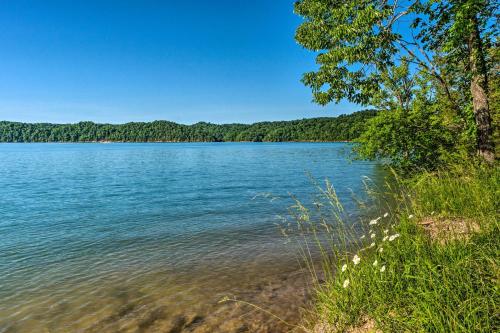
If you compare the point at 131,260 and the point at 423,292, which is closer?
the point at 423,292

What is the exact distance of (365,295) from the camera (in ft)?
14.0

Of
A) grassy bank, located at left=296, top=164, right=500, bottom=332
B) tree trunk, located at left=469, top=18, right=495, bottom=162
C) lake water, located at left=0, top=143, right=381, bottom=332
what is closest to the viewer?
grassy bank, located at left=296, top=164, right=500, bottom=332

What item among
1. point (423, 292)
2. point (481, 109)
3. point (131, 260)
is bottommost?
point (131, 260)

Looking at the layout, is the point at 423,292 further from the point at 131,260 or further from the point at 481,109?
the point at 481,109

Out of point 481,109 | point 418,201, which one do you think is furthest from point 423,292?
point 481,109

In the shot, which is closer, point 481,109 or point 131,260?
point 131,260

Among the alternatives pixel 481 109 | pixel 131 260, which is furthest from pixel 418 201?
pixel 131 260

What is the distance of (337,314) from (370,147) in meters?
15.2

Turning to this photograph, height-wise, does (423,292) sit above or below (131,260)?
above

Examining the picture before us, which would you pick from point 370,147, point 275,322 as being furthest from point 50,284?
point 370,147

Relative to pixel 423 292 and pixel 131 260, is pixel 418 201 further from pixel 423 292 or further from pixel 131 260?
pixel 131 260

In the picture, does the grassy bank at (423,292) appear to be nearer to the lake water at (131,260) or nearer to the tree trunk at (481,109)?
the lake water at (131,260)

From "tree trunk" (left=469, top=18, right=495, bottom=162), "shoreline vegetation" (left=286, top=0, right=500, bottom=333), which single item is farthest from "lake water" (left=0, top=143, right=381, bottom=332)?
"tree trunk" (left=469, top=18, right=495, bottom=162)

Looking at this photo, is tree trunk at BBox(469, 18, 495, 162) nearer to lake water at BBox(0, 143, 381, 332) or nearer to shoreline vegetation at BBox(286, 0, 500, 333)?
shoreline vegetation at BBox(286, 0, 500, 333)
